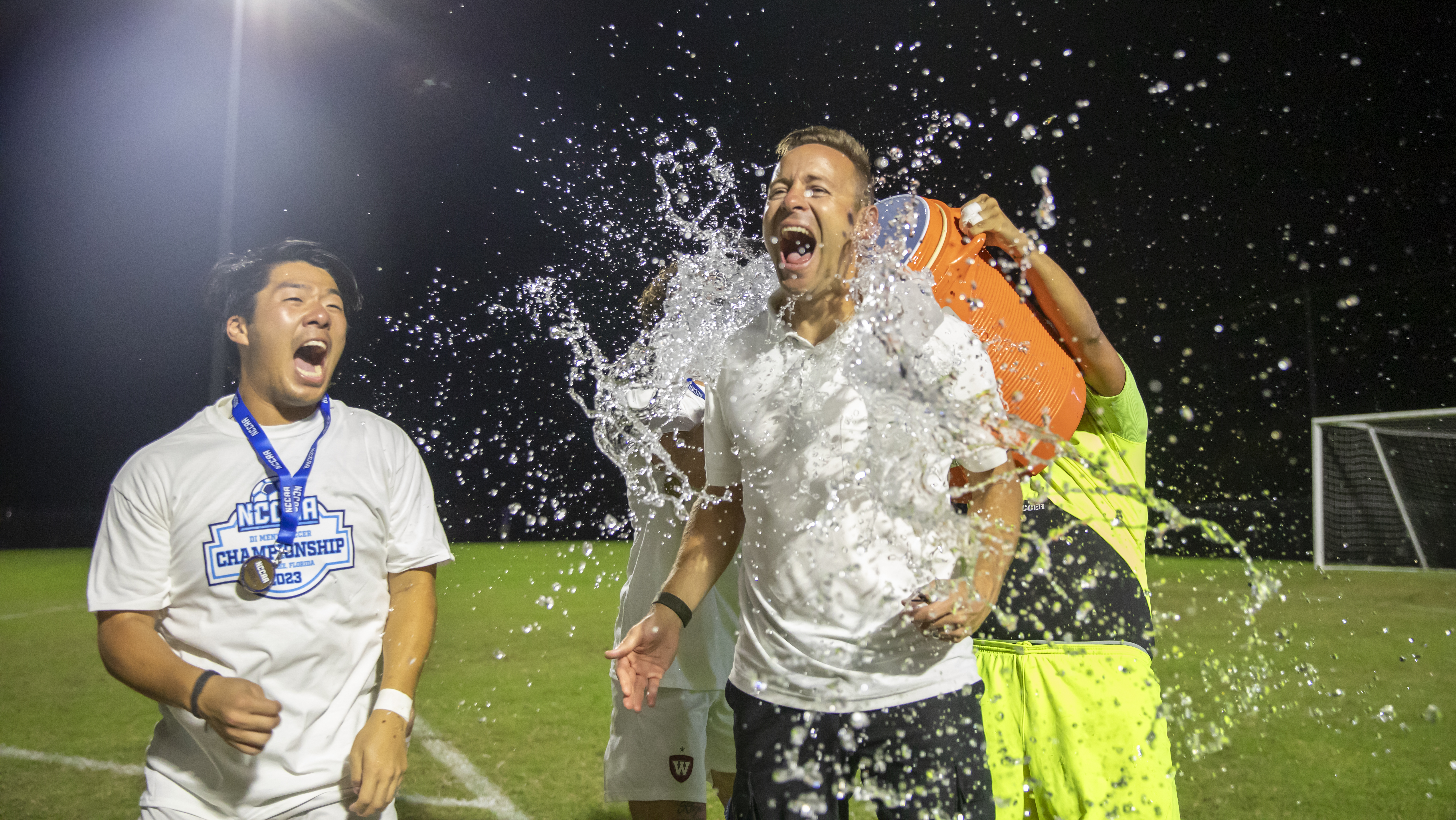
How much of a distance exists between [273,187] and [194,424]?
56.2 ft

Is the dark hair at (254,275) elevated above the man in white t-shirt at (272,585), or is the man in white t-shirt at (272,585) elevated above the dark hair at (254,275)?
the dark hair at (254,275)

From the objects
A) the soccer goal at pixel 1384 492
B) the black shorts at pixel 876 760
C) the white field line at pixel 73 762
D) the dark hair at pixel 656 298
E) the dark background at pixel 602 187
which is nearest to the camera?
the black shorts at pixel 876 760

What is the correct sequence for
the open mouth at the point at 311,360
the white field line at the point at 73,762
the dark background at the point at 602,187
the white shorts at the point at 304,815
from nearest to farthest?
the white shorts at the point at 304,815 < the open mouth at the point at 311,360 < the white field line at the point at 73,762 < the dark background at the point at 602,187

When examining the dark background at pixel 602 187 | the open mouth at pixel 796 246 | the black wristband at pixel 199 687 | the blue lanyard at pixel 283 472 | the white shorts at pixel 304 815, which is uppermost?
the dark background at pixel 602 187

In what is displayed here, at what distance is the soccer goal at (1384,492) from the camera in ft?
36.0

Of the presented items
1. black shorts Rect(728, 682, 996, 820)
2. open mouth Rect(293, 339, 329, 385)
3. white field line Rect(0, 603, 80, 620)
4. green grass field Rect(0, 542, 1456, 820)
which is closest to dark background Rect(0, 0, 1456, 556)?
green grass field Rect(0, 542, 1456, 820)

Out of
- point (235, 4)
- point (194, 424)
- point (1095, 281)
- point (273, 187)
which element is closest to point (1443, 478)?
point (1095, 281)

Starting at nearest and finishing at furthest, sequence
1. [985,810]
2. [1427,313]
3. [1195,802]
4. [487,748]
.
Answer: [985,810] → [1195,802] → [487,748] → [1427,313]

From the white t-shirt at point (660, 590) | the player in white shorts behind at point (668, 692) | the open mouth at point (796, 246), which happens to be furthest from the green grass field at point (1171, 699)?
the open mouth at point (796, 246)

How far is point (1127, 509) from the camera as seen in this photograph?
213cm

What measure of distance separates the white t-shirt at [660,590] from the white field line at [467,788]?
1392mm

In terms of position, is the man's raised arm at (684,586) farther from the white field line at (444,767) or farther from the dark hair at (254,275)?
the white field line at (444,767)

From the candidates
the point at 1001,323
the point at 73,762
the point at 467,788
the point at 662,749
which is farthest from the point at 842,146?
the point at 73,762

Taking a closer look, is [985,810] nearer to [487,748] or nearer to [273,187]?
[487,748]
